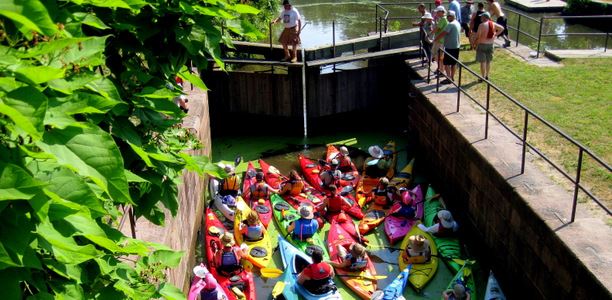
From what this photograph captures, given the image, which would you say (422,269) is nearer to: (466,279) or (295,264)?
(466,279)

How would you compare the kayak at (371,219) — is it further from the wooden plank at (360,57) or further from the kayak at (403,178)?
the wooden plank at (360,57)

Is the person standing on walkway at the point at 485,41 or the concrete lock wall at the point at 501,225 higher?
the person standing on walkway at the point at 485,41

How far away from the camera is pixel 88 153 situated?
2461 mm

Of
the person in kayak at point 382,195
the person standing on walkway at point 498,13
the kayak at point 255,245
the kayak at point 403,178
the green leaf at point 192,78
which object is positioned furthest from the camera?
the person standing on walkway at point 498,13

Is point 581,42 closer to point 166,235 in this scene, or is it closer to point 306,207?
point 306,207

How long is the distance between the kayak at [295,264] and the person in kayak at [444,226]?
221 cm

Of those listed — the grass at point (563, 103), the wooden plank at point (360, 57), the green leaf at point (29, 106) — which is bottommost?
the grass at point (563, 103)

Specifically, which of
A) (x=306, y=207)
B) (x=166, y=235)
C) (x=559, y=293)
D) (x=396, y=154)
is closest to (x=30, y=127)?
(x=166, y=235)

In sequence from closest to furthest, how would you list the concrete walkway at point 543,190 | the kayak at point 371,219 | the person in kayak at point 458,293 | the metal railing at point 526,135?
1. the concrete walkway at point 543,190
2. the metal railing at point 526,135
3. the person in kayak at point 458,293
4. the kayak at point 371,219

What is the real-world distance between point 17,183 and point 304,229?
865 centimetres

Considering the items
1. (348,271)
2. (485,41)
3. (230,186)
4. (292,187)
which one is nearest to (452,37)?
(485,41)

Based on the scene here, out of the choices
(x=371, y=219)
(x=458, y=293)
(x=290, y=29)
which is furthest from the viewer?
(x=290, y=29)

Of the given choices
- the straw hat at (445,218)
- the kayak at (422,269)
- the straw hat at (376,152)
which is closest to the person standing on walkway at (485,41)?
the straw hat at (376,152)

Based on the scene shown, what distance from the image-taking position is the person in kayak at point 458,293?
8688 millimetres
